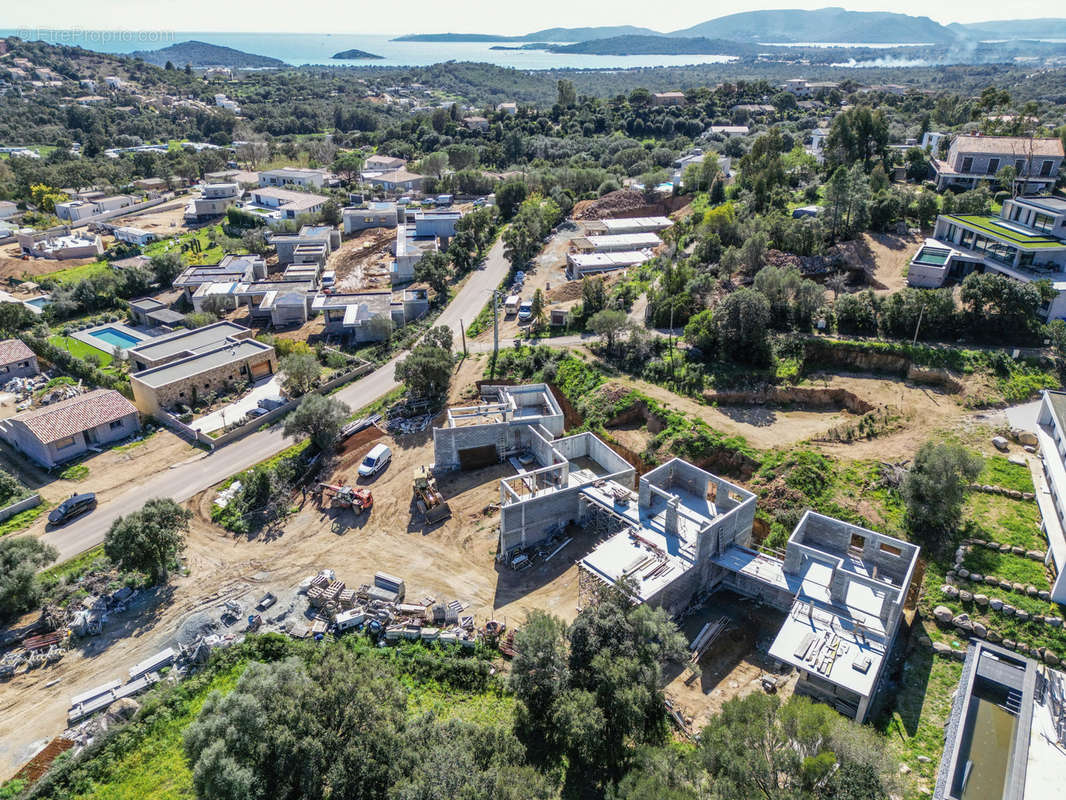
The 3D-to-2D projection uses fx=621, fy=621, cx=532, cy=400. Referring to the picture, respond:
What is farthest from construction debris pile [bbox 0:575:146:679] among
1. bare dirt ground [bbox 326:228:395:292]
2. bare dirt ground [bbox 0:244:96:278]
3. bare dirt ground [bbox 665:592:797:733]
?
bare dirt ground [bbox 0:244:96:278]

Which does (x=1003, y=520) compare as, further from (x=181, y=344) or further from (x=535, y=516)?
(x=181, y=344)

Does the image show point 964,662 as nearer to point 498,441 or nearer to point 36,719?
A: point 498,441

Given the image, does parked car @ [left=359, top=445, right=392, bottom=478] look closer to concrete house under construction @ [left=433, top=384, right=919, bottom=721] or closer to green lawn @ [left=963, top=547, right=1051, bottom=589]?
concrete house under construction @ [left=433, top=384, right=919, bottom=721]

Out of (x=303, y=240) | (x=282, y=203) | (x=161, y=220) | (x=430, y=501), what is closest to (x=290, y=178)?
(x=282, y=203)

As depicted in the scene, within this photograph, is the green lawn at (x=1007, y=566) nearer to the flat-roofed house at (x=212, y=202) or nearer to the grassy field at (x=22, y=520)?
the grassy field at (x=22, y=520)

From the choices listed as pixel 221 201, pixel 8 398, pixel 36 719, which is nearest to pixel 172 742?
pixel 36 719

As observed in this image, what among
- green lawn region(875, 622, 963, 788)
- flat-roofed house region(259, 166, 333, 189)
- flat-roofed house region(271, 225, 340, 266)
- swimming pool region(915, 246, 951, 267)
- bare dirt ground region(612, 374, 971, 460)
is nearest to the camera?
green lawn region(875, 622, 963, 788)
